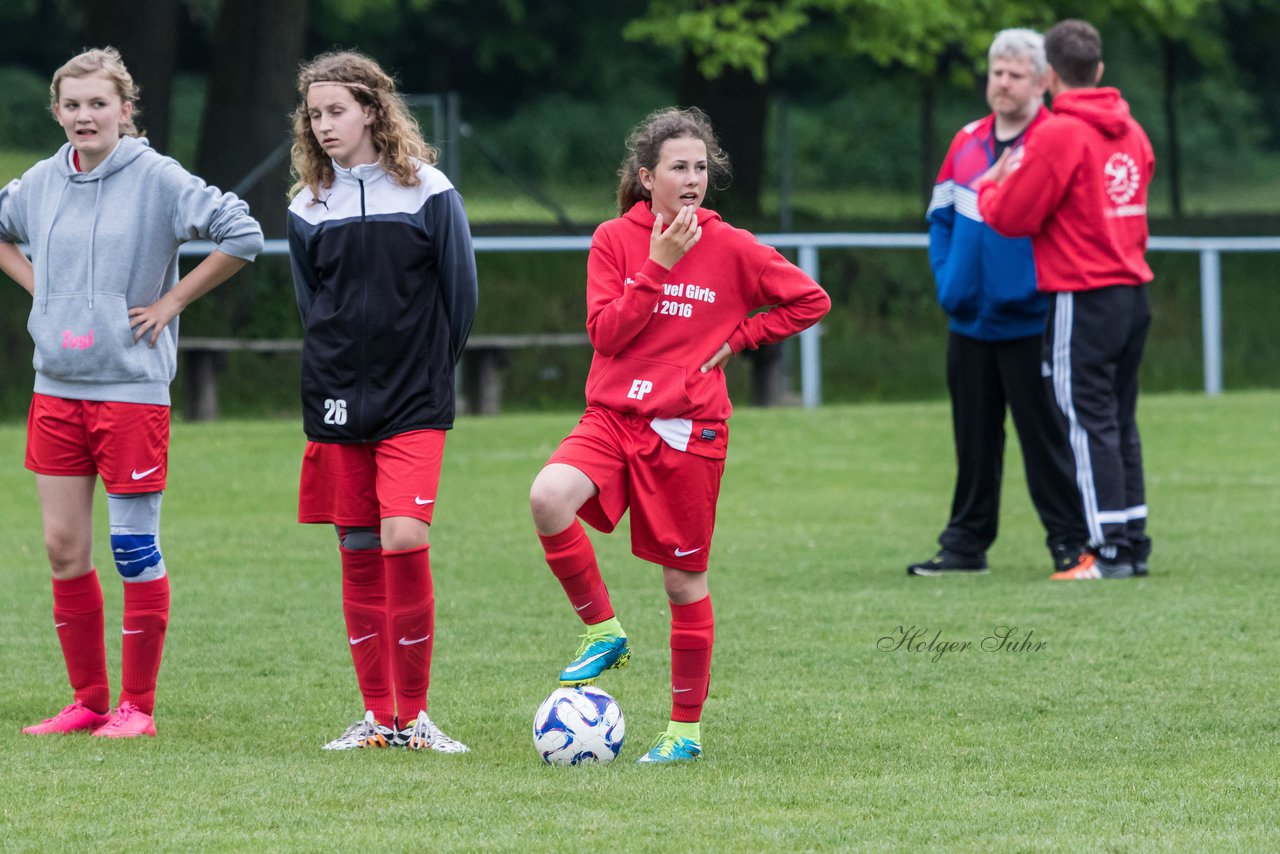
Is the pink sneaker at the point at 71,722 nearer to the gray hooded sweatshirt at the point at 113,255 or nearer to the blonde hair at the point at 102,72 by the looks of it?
the gray hooded sweatshirt at the point at 113,255

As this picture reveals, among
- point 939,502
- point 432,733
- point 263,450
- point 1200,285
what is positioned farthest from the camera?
point 1200,285

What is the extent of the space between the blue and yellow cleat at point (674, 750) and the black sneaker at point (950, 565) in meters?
3.62

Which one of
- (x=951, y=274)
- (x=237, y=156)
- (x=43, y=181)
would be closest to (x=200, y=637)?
(x=43, y=181)

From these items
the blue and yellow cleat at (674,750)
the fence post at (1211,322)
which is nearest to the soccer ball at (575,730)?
the blue and yellow cleat at (674,750)

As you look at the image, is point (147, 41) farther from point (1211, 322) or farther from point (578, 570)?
point (578, 570)

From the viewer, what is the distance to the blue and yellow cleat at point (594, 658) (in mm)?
5098

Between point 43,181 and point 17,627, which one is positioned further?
point 17,627

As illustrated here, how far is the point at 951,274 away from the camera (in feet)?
27.6

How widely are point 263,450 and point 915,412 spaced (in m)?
5.58

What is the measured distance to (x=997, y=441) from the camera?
8727mm

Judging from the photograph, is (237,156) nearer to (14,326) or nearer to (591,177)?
(14,326)

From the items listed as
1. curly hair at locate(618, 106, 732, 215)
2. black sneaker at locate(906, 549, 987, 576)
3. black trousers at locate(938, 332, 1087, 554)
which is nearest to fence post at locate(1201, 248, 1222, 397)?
black trousers at locate(938, 332, 1087, 554)

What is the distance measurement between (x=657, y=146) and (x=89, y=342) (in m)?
1.63

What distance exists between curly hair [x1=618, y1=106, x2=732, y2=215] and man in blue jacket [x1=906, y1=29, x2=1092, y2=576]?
10.6 feet
